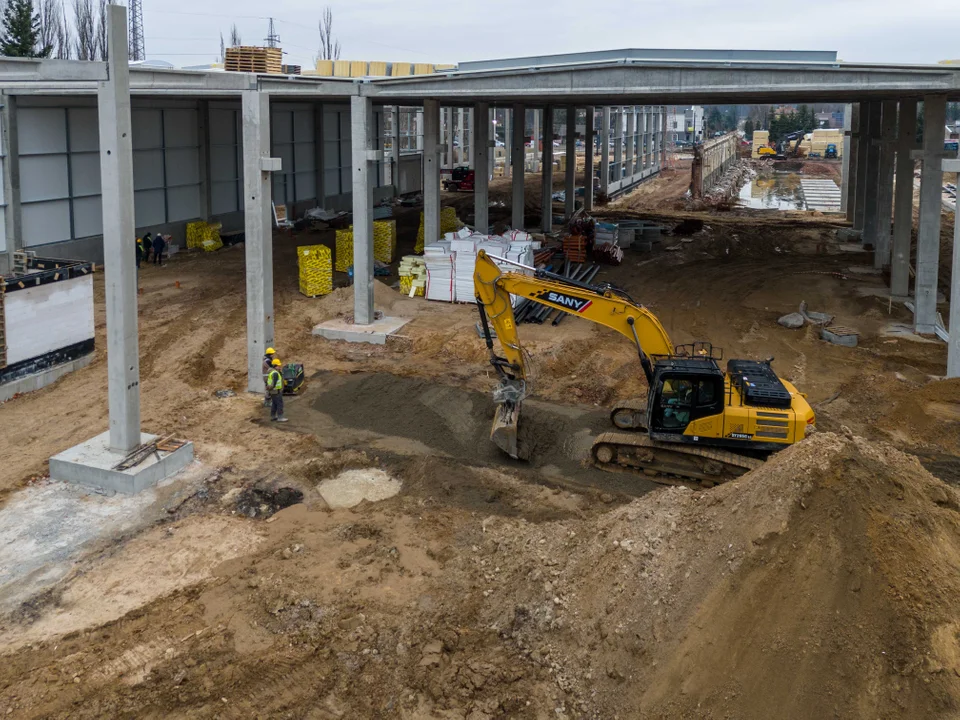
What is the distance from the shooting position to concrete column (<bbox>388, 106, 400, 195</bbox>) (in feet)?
165

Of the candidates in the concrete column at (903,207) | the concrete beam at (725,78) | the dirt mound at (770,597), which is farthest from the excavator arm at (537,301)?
the concrete column at (903,207)

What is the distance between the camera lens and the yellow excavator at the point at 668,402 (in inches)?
558

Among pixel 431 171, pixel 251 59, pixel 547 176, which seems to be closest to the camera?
pixel 251 59

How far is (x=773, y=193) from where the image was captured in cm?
6353

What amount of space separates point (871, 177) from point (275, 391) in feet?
93.2

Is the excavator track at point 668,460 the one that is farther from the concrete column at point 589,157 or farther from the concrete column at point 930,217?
the concrete column at point 589,157

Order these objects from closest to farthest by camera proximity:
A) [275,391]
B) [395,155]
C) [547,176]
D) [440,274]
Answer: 1. [275,391]
2. [440,274]
3. [547,176]
4. [395,155]

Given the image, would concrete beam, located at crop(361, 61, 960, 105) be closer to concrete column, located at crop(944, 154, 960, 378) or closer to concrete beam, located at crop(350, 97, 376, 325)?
concrete column, located at crop(944, 154, 960, 378)

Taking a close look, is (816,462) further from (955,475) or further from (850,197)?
(850,197)

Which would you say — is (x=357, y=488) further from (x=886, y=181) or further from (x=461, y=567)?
(x=886, y=181)

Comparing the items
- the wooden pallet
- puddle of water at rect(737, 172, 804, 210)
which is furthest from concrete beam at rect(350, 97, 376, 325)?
puddle of water at rect(737, 172, 804, 210)

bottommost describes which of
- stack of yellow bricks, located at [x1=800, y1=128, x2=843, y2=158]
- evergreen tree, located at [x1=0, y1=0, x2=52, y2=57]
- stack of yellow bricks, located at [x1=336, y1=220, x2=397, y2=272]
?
stack of yellow bricks, located at [x1=336, y1=220, x2=397, y2=272]

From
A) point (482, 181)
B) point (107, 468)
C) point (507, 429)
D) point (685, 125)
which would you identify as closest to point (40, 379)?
point (107, 468)

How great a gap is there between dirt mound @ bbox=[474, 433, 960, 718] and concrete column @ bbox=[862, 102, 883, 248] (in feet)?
88.0
